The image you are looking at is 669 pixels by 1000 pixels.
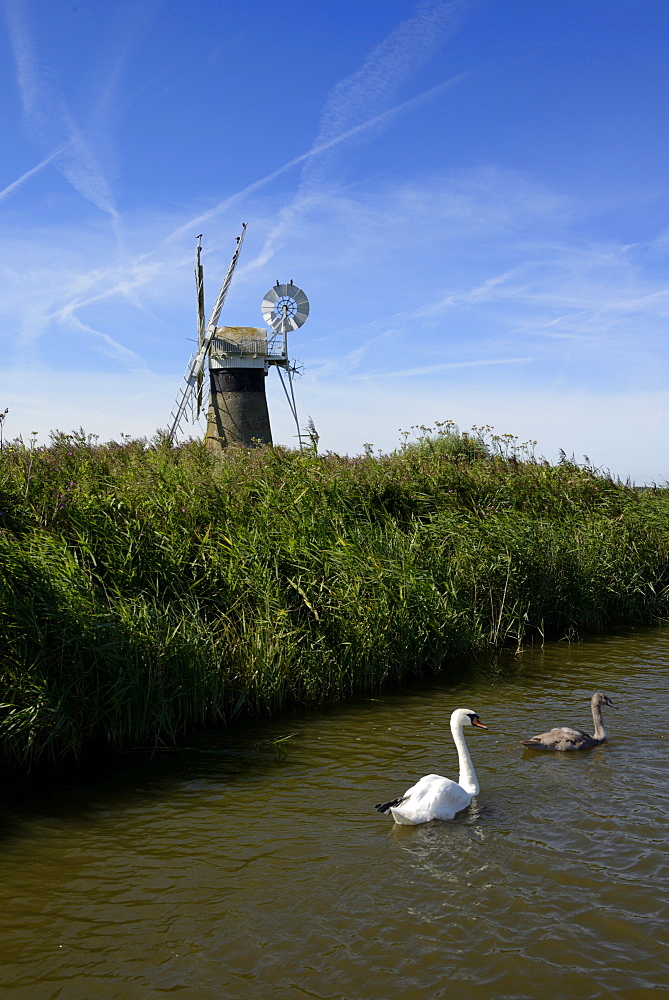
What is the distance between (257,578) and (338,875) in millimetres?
4593

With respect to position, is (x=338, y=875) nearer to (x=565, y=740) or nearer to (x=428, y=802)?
(x=428, y=802)

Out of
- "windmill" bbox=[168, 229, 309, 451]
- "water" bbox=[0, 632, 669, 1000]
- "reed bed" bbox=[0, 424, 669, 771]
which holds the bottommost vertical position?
"water" bbox=[0, 632, 669, 1000]

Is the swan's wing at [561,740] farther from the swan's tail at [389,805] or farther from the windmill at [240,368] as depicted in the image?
the windmill at [240,368]

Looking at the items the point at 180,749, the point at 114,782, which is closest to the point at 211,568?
the point at 180,749

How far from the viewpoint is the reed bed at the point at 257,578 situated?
24.0 feet

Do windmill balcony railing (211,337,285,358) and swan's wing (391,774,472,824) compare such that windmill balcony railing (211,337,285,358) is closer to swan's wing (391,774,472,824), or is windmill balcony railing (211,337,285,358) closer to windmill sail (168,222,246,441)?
windmill sail (168,222,246,441)

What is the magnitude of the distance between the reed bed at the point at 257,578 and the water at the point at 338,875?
0.76 m

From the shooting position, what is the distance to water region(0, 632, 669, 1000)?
4.21 metres

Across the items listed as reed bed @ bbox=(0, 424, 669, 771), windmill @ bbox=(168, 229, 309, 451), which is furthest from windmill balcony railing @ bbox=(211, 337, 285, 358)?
reed bed @ bbox=(0, 424, 669, 771)

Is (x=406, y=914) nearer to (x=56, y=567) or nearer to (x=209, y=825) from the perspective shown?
(x=209, y=825)

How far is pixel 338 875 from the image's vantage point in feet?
17.0

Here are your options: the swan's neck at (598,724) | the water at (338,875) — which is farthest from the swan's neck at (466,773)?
the swan's neck at (598,724)

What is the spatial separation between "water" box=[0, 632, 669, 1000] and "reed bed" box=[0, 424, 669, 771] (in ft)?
2.49

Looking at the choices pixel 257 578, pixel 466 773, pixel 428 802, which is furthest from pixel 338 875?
pixel 257 578
